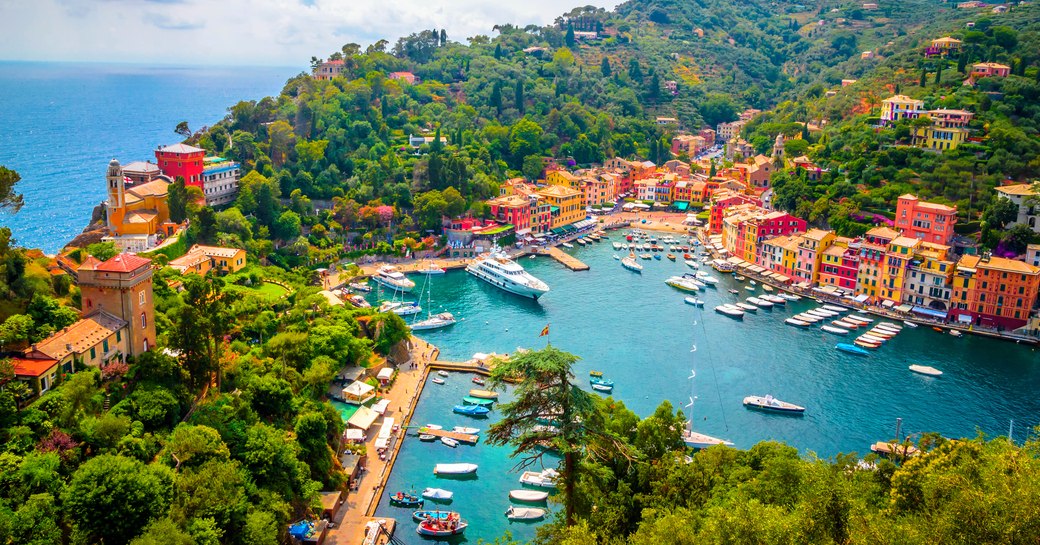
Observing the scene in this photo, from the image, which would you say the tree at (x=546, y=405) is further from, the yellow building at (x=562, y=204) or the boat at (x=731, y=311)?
the yellow building at (x=562, y=204)

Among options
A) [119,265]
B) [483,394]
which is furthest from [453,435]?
[119,265]

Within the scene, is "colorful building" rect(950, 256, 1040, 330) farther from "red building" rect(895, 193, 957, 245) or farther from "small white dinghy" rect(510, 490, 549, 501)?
"small white dinghy" rect(510, 490, 549, 501)

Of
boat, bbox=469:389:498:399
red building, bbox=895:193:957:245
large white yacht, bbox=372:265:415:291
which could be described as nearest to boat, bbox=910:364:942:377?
red building, bbox=895:193:957:245

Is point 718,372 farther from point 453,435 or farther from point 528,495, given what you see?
point 528,495

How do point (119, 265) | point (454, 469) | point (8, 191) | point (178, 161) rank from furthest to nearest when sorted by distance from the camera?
point (178, 161)
point (454, 469)
point (8, 191)
point (119, 265)

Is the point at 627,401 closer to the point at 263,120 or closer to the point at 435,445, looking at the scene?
the point at 435,445

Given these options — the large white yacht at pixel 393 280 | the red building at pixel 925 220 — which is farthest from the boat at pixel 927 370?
the large white yacht at pixel 393 280

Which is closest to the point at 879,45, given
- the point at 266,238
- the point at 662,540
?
the point at 266,238
